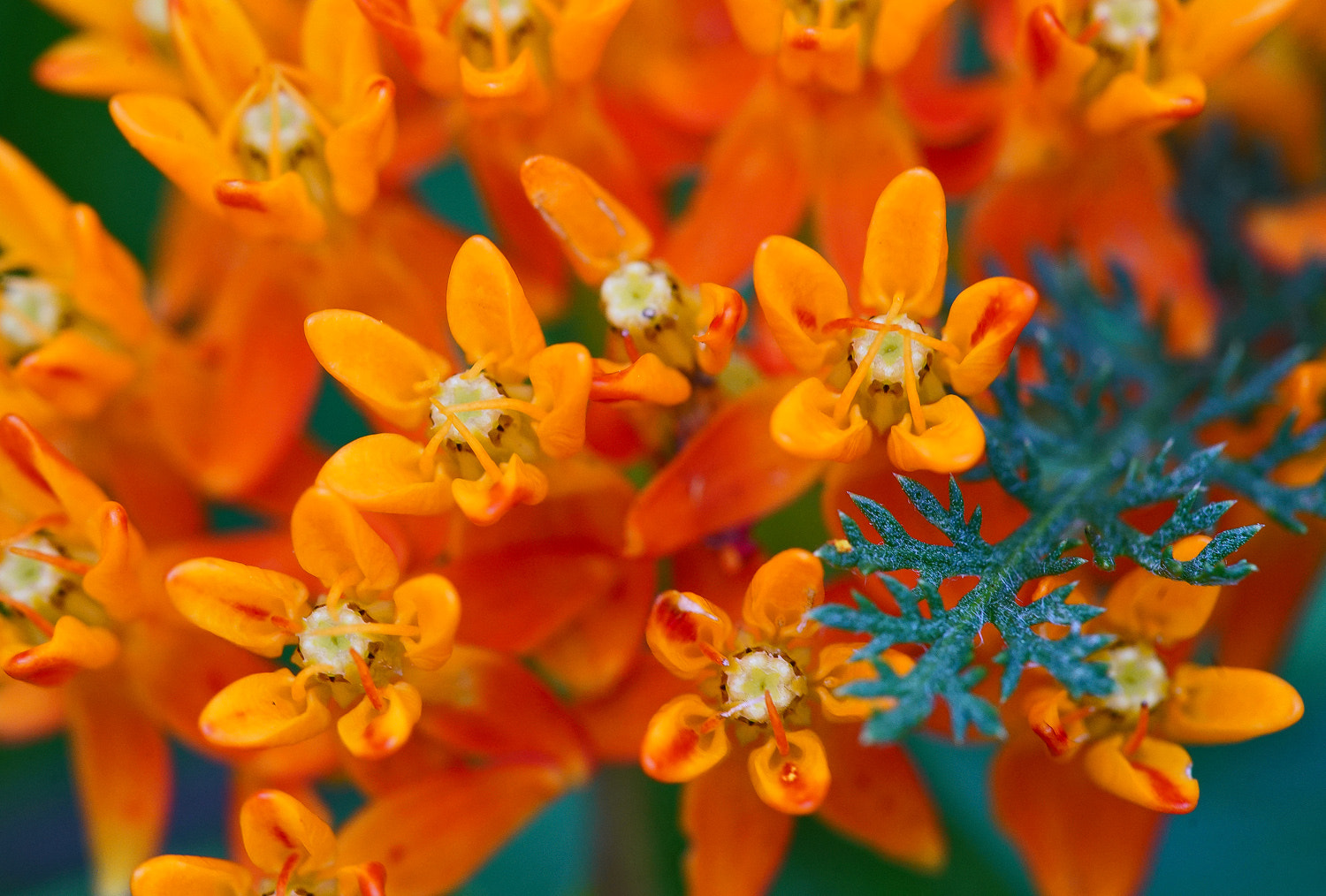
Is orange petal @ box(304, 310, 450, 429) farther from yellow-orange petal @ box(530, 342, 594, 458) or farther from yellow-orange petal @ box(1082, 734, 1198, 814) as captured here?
yellow-orange petal @ box(1082, 734, 1198, 814)

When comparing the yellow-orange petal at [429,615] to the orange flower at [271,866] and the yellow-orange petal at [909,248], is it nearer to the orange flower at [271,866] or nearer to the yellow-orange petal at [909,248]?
the orange flower at [271,866]

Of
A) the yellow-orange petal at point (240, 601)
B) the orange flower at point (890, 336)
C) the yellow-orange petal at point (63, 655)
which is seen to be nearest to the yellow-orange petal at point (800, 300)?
the orange flower at point (890, 336)

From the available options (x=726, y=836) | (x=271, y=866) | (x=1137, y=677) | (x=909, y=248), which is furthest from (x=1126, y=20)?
(x=271, y=866)

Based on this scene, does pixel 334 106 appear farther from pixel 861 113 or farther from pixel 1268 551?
pixel 1268 551

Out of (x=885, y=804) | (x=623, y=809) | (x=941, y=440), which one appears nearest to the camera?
(x=941, y=440)

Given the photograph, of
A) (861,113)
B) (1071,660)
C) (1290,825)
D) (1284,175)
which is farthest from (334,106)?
(1290,825)

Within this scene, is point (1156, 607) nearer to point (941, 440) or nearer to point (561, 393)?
point (941, 440)
